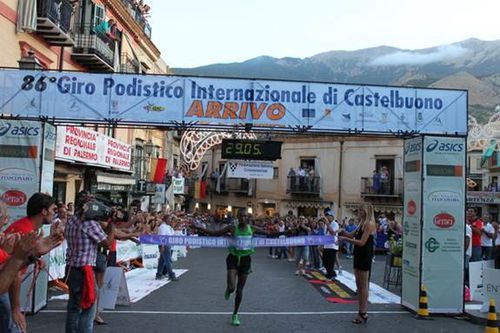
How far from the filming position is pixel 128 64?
29.5 metres

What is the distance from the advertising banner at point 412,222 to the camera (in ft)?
36.4

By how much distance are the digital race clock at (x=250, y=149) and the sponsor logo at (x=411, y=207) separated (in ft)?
9.47

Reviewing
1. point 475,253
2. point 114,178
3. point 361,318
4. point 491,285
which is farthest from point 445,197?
point 114,178

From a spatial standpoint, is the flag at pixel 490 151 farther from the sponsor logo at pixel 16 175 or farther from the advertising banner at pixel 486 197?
the sponsor logo at pixel 16 175

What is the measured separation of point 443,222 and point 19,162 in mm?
8239

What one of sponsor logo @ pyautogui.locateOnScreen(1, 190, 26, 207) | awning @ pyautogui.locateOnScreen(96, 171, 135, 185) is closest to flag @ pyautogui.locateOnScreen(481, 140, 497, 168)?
awning @ pyautogui.locateOnScreen(96, 171, 135, 185)

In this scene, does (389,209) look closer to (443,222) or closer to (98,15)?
(98,15)

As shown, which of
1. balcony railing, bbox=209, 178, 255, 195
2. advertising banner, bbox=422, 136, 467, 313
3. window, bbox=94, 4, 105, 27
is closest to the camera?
advertising banner, bbox=422, 136, 467, 313

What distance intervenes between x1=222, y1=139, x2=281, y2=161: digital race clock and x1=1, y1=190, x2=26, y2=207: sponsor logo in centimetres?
401

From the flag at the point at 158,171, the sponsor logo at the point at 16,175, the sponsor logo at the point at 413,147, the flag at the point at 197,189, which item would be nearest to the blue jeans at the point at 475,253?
the sponsor logo at the point at 413,147

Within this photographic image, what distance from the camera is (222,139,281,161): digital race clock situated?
11.8m

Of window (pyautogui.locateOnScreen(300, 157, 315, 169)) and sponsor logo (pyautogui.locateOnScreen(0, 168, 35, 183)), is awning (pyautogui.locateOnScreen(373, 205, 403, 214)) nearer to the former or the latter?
window (pyautogui.locateOnScreen(300, 157, 315, 169))

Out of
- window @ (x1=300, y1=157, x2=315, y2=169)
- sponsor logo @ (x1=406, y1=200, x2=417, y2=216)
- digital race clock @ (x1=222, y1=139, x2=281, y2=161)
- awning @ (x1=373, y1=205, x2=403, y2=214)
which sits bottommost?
awning @ (x1=373, y1=205, x2=403, y2=214)

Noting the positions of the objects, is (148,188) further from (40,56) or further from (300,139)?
(40,56)
